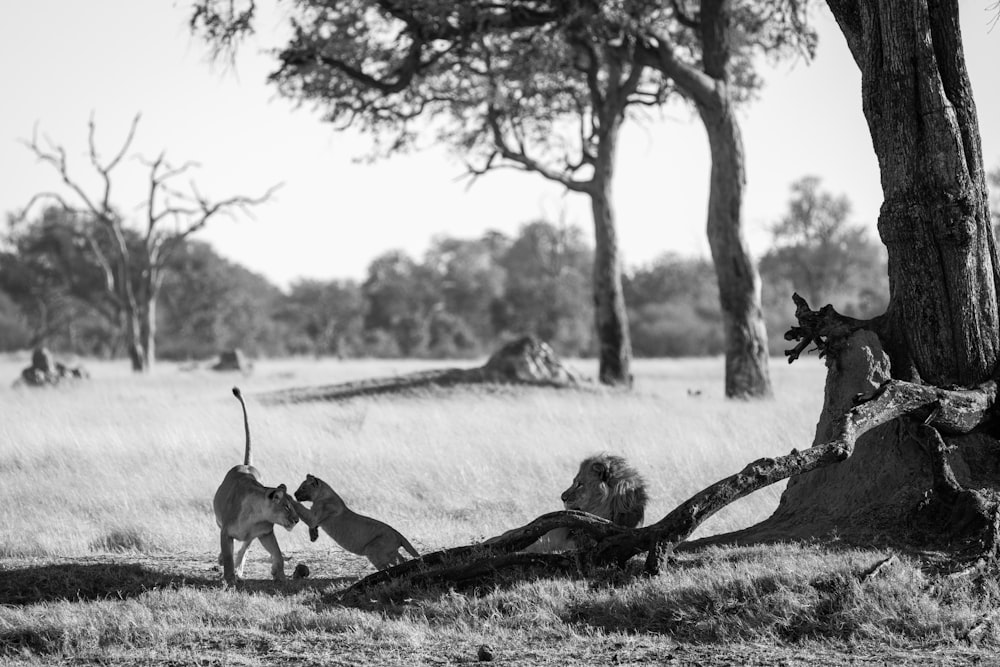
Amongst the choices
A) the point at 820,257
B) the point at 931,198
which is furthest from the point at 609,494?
the point at 820,257

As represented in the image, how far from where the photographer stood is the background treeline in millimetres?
50562

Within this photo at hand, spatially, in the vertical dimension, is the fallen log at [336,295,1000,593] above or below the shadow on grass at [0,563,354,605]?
above

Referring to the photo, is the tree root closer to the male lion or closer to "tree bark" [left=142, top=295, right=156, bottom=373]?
the male lion

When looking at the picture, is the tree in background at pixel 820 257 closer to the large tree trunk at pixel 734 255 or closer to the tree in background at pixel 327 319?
A: the tree in background at pixel 327 319

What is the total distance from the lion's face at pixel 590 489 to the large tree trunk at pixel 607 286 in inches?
525

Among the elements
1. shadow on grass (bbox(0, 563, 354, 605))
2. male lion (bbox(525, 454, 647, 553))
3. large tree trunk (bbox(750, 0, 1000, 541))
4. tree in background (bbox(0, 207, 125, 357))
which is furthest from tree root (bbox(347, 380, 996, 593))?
tree in background (bbox(0, 207, 125, 357))

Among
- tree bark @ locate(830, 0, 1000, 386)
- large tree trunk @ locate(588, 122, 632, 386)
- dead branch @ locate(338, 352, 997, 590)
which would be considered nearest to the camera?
dead branch @ locate(338, 352, 997, 590)

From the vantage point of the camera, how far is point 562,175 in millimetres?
21828

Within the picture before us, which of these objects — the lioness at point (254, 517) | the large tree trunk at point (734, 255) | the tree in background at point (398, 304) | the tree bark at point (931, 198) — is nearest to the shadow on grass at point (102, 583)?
the lioness at point (254, 517)

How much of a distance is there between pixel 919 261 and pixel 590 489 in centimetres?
251

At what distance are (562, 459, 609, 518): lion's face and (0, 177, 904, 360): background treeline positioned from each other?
39.2m

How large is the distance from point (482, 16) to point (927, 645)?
1403 centimetres

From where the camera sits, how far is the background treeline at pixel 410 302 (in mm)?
50562

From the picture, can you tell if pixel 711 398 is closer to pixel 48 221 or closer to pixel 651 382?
pixel 651 382
